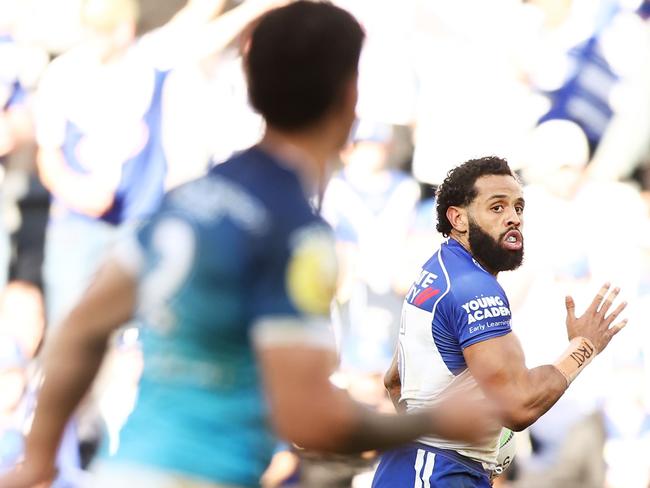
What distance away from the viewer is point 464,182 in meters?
4.86

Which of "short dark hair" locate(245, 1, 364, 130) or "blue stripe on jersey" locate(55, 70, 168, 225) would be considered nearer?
"short dark hair" locate(245, 1, 364, 130)

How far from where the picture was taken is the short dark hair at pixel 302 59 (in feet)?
7.49

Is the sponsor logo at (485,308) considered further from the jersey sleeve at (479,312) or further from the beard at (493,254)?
the beard at (493,254)

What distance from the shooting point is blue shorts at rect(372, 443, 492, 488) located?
4414 mm

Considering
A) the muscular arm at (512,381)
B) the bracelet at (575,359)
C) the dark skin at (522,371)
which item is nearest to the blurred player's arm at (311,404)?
the dark skin at (522,371)

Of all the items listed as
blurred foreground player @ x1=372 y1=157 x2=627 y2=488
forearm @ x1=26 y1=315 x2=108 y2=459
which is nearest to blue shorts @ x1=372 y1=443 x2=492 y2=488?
blurred foreground player @ x1=372 y1=157 x2=627 y2=488

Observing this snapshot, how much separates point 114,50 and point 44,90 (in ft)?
1.74

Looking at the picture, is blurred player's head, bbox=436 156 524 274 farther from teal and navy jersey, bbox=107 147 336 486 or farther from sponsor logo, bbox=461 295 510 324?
teal and navy jersey, bbox=107 147 336 486

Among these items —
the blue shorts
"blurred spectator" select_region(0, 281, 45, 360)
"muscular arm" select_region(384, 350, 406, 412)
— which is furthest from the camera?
"blurred spectator" select_region(0, 281, 45, 360)

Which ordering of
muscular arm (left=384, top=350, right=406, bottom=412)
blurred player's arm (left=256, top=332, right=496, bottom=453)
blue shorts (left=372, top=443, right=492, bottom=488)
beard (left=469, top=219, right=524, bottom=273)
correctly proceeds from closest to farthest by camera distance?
blurred player's arm (left=256, top=332, right=496, bottom=453)
blue shorts (left=372, top=443, right=492, bottom=488)
beard (left=469, top=219, right=524, bottom=273)
muscular arm (left=384, top=350, right=406, bottom=412)

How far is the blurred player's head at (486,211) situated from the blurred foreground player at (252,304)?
7.64ft

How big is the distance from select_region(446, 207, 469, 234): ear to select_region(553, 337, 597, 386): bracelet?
706mm

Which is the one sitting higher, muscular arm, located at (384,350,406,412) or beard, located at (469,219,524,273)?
beard, located at (469,219,524,273)

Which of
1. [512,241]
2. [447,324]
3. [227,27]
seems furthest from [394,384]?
[227,27]
